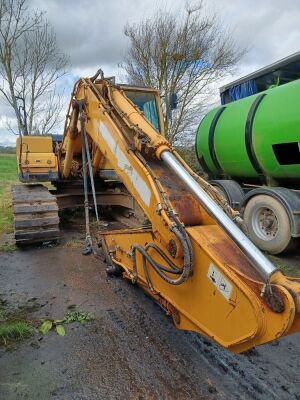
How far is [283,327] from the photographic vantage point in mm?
1780

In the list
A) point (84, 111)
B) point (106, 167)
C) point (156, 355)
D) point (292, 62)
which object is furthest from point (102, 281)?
point (292, 62)

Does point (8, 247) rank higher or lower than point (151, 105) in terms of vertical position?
lower

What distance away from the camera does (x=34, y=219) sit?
5434 mm

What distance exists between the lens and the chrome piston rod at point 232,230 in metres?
1.93

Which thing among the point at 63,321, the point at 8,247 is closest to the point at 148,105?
the point at 8,247

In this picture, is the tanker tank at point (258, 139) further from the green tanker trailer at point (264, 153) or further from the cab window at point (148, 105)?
the cab window at point (148, 105)

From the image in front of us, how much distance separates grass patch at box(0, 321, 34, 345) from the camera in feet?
9.78

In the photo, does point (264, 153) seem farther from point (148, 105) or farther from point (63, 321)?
point (63, 321)

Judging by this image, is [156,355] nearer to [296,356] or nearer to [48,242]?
[296,356]

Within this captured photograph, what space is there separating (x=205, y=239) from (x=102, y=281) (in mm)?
2179

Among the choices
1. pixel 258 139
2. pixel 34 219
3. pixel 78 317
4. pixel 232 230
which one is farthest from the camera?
pixel 258 139

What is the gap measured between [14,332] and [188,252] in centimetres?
171

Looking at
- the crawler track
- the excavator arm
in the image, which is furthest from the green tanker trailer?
the crawler track

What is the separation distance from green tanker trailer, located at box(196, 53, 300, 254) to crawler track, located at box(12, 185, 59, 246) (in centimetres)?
287
